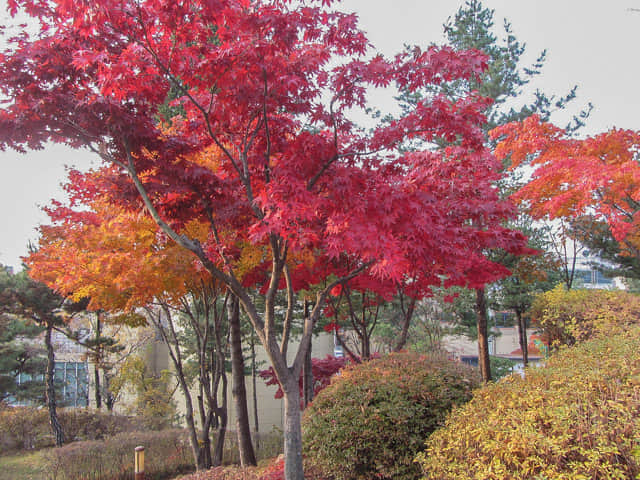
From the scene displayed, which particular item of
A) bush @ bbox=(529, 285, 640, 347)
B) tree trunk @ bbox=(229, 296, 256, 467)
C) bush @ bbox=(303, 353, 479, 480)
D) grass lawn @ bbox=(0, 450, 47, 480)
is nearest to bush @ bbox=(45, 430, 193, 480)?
grass lawn @ bbox=(0, 450, 47, 480)

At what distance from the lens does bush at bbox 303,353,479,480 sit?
4.68 meters

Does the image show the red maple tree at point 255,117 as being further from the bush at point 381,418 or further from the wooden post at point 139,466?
the wooden post at point 139,466

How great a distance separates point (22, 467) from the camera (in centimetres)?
1059

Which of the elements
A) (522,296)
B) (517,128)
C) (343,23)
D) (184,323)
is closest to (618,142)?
(517,128)

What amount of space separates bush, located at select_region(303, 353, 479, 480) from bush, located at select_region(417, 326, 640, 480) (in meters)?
0.73

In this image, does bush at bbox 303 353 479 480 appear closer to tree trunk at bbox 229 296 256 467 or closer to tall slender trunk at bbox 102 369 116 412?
tree trunk at bbox 229 296 256 467

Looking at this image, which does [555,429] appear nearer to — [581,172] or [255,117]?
[255,117]

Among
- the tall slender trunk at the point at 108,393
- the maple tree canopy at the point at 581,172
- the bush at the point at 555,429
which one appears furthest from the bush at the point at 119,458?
the maple tree canopy at the point at 581,172

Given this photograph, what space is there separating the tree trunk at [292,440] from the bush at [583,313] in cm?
469

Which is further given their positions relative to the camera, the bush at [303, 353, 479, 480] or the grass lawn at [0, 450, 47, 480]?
the grass lawn at [0, 450, 47, 480]

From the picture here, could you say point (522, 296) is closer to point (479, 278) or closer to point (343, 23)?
point (479, 278)

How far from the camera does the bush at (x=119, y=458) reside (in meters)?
9.03

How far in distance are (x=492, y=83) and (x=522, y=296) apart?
682 centimetres

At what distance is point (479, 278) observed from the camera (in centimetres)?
712
